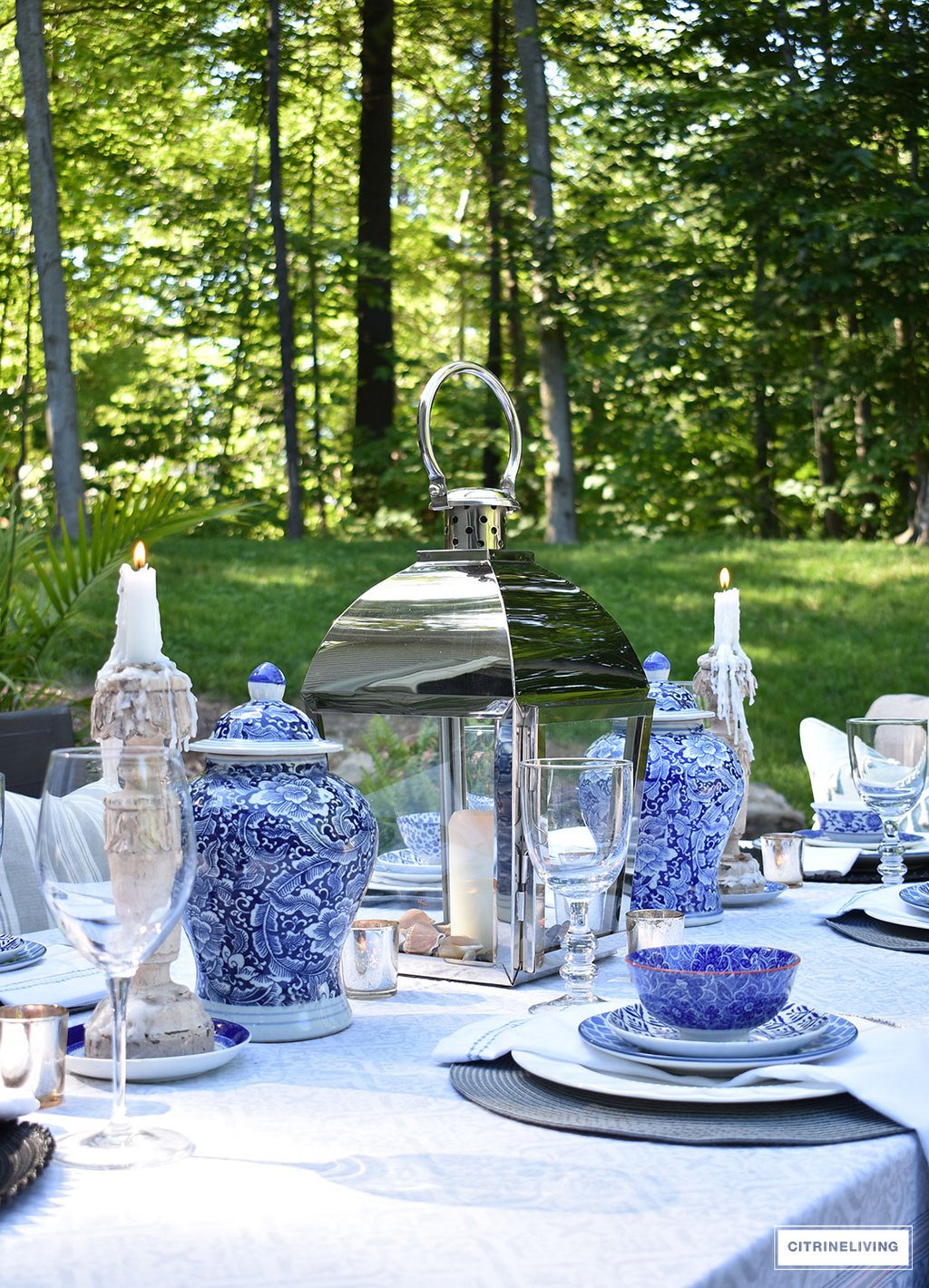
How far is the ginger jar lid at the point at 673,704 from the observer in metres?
1.77

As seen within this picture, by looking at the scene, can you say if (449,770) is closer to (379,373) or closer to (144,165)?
(379,373)

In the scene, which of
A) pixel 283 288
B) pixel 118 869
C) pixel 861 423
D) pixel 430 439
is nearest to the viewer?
pixel 118 869

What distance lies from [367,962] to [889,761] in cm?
80

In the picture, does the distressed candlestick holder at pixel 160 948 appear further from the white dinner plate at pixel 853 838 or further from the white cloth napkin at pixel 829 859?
the white dinner plate at pixel 853 838

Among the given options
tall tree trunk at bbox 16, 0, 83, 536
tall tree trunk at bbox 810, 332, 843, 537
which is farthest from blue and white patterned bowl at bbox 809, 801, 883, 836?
tall tree trunk at bbox 810, 332, 843, 537

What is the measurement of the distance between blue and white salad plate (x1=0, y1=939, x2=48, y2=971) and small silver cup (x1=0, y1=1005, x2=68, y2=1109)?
0.43 m

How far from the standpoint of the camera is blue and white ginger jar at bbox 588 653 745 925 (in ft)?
5.60

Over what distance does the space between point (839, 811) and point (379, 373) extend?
9184 mm

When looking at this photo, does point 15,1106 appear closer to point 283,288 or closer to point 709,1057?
point 709,1057

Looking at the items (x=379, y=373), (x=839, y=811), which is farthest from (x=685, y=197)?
(x=839, y=811)

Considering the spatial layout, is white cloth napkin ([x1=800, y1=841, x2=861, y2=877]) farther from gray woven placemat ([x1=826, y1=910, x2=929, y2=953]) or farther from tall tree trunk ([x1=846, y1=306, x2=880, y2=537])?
tall tree trunk ([x1=846, y1=306, x2=880, y2=537])

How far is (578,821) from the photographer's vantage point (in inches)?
48.2

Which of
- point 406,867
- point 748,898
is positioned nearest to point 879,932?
point 748,898

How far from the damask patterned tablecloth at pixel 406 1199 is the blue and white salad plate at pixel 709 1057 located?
0.36 feet
